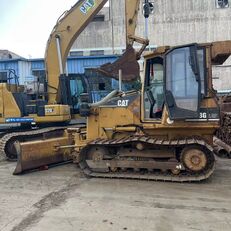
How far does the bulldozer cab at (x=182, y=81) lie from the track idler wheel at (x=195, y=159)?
626 mm

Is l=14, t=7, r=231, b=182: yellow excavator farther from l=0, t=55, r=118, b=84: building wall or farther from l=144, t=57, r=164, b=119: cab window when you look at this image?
l=0, t=55, r=118, b=84: building wall

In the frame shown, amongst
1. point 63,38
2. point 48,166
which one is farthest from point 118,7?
point 48,166

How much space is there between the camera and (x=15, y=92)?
436 inches

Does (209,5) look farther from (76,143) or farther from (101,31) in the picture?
(76,143)

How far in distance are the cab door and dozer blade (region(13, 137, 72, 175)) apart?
3.03 meters

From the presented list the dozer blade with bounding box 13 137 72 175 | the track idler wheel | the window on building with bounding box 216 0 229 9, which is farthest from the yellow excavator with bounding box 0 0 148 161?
the window on building with bounding box 216 0 229 9

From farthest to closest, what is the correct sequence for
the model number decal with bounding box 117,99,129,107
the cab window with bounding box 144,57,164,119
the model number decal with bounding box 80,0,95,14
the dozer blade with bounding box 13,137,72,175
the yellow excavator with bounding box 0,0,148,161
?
1. the model number decal with bounding box 80,0,95,14
2. the yellow excavator with bounding box 0,0,148,161
3. the dozer blade with bounding box 13,137,72,175
4. the model number decal with bounding box 117,99,129,107
5. the cab window with bounding box 144,57,164,119

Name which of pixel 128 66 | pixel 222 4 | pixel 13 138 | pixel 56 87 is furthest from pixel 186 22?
pixel 13 138

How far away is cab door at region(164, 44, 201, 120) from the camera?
7160 millimetres

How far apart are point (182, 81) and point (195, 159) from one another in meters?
1.46

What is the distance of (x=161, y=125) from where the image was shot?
24.7ft

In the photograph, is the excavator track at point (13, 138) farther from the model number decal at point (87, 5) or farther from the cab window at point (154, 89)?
the model number decal at point (87, 5)

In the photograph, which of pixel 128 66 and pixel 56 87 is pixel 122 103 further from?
pixel 56 87

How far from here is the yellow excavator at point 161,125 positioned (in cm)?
719
